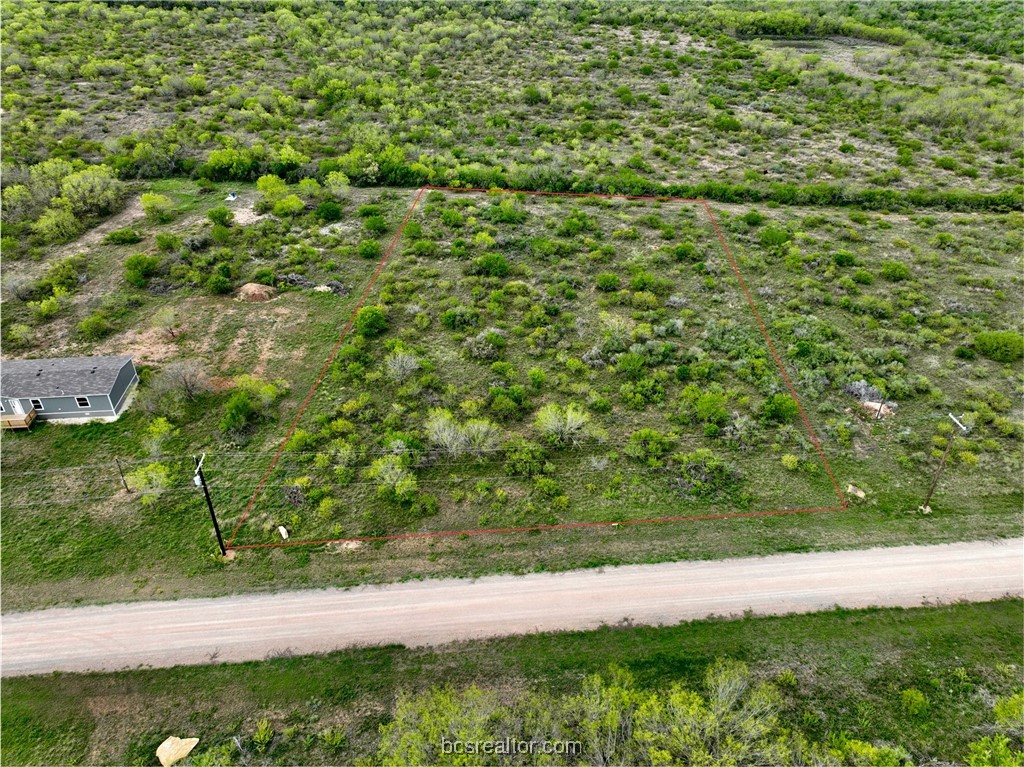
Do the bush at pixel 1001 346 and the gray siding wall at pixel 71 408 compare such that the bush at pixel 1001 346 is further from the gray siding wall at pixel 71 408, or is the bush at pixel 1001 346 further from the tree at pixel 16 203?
the tree at pixel 16 203

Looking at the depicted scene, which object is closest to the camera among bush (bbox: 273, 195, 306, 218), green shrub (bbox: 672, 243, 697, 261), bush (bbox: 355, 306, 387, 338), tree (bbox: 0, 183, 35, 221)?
bush (bbox: 355, 306, 387, 338)

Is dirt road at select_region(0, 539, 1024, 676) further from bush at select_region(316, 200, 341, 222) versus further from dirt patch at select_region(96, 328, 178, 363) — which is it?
bush at select_region(316, 200, 341, 222)

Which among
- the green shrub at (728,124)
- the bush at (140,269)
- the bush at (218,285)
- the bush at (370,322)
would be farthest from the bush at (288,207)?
the green shrub at (728,124)

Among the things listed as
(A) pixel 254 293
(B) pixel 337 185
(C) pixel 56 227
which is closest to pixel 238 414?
(A) pixel 254 293

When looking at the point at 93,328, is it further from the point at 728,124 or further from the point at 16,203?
the point at 728,124

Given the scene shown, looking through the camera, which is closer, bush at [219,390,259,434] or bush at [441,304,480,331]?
bush at [219,390,259,434]

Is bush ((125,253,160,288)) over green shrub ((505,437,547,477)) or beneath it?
over

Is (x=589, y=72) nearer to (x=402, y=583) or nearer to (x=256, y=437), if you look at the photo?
(x=256, y=437)

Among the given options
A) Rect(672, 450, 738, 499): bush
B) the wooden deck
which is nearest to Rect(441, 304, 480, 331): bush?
Rect(672, 450, 738, 499): bush
